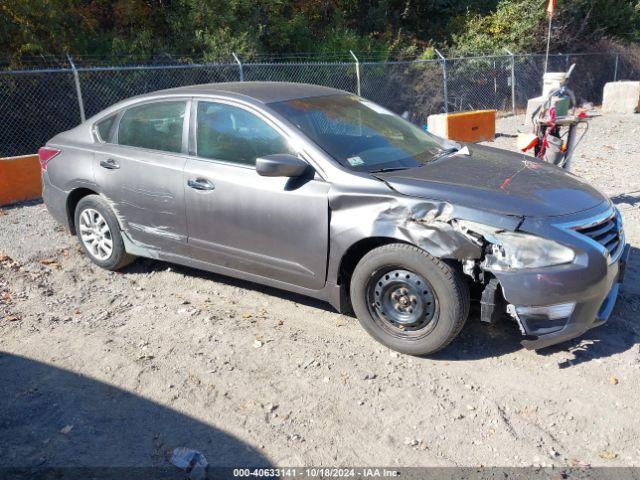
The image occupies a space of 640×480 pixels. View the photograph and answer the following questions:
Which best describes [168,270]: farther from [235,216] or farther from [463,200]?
[463,200]

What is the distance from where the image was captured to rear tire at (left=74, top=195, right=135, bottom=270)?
17.3ft

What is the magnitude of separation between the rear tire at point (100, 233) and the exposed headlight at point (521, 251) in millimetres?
3274

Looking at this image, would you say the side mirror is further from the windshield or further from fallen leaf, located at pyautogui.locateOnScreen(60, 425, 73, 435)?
fallen leaf, located at pyautogui.locateOnScreen(60, 425, 73, 435)

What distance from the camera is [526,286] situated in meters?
3.48

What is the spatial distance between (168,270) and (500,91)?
16.0 m

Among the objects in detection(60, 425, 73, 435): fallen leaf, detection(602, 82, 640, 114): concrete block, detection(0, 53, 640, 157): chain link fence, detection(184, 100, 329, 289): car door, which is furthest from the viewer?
detection(602, 82, 640, 114): concrete block

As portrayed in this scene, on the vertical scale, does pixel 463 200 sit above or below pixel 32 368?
above

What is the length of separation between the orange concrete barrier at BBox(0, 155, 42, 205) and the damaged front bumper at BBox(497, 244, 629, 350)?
6.87 metres

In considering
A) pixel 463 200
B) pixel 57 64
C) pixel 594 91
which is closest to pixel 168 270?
pixel 463 200

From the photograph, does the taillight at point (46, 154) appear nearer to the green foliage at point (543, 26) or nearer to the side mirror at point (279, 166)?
the side mirror at point (279, 166)

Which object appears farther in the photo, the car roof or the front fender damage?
the car roof

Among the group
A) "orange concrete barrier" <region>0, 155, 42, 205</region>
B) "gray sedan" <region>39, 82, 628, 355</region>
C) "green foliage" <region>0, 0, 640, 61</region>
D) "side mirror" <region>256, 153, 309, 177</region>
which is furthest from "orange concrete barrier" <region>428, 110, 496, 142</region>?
"side mirror" <region>256, 153, 309, 177</region>

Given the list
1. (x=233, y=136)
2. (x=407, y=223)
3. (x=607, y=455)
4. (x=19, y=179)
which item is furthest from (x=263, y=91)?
(x=19, y=179)

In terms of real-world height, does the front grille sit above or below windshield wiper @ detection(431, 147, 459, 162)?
below
